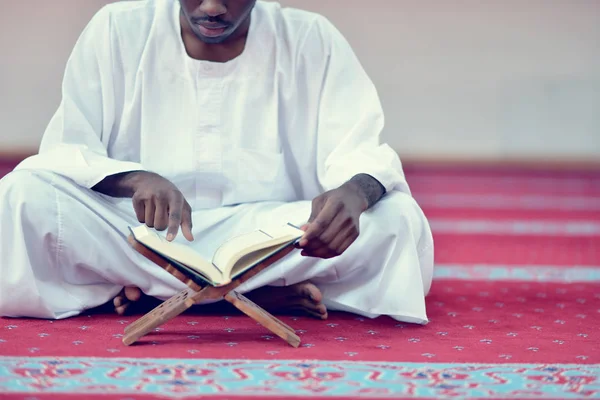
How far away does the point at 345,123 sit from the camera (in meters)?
2.88

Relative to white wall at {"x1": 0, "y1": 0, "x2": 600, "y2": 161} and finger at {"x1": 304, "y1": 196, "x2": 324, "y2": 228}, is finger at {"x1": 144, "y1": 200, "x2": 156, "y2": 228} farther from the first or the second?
white wall at {"x1": 0, "y1": 0, "x2": 600, "y2": 161}

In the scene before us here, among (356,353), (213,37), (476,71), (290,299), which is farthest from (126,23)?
(476,71)

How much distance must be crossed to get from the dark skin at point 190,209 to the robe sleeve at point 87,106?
0.45 ft

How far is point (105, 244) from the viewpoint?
8.63 feet

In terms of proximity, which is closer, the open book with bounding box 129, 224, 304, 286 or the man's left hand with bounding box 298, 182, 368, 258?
the open book with bounding box 129, 224, 304, 286

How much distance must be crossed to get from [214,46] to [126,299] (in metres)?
0.80

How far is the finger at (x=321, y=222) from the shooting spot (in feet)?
7.35

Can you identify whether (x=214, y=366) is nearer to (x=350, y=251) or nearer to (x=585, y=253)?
(x=350, y=251)

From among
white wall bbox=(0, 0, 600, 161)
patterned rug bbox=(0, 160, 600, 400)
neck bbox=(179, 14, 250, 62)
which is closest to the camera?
patterned rug bbox=(0, 160, 600, 400)

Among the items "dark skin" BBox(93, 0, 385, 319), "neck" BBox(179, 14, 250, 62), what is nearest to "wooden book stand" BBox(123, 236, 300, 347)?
"dark skin" BBox(93, 0, 385, 319)

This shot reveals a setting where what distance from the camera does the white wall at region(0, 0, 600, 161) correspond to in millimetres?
9094

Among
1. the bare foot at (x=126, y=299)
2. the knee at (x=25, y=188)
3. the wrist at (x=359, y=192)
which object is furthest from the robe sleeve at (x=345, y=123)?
the knee at (x=25, y=188)

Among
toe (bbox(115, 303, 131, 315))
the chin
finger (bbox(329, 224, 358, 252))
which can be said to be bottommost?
toe (bbox(115, 303, 131, 315))

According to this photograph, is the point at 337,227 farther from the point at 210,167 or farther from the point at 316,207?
the point at 210,167
